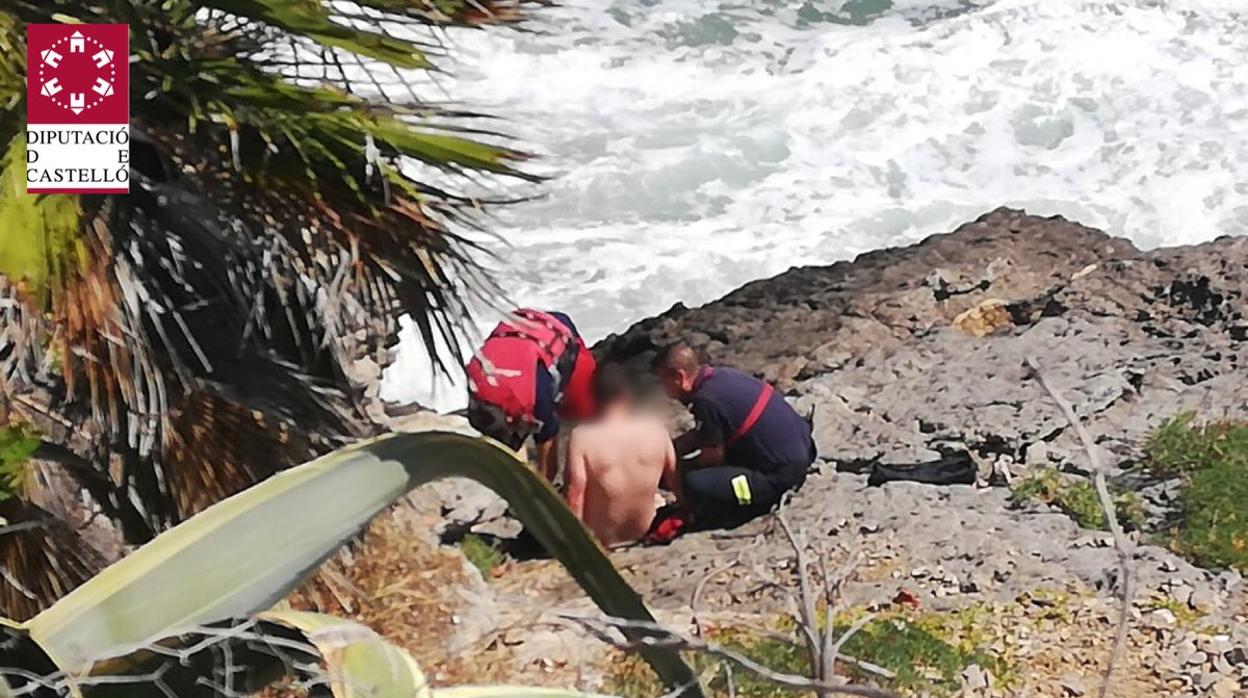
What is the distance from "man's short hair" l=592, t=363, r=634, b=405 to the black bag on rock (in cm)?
107

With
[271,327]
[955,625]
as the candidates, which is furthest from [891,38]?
[271,327]

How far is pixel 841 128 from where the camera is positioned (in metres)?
13.3

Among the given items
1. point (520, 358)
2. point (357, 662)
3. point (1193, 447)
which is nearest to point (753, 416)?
point (520, 358)

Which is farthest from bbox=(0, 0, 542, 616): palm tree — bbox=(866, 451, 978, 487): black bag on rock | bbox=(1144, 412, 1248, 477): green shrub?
bbox=(1144, 412, 1248, 477): green shrub

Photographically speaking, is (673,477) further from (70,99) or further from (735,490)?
(70,99)

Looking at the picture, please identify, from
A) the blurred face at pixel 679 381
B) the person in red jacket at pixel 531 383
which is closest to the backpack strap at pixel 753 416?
the blurred face at pixel 679 381

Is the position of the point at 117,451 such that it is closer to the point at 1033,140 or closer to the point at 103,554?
the point at 103,554

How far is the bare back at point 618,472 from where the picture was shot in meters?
4.76

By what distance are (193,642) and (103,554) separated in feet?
6.62

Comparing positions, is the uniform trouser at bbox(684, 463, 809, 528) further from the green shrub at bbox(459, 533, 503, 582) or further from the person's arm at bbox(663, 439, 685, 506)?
the green shrub at bbox(459, 533, 503, 582)

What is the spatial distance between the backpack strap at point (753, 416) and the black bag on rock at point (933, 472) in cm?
73

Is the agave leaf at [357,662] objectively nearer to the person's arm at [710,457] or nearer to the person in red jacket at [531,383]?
the person in red jacket at [531,383]

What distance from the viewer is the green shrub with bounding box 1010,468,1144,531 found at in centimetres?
502

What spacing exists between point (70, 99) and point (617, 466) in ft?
8.70
